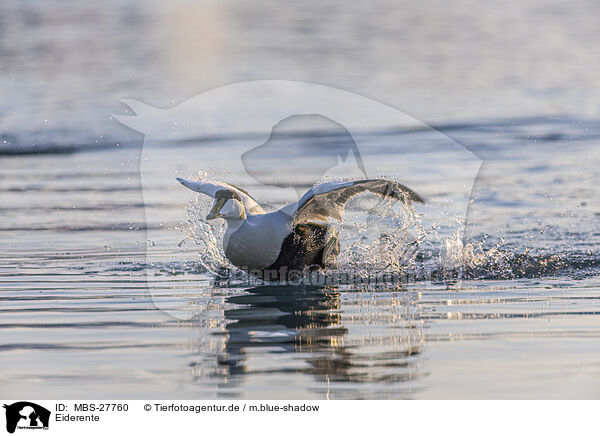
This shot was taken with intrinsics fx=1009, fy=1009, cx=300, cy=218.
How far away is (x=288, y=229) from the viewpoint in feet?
28.6

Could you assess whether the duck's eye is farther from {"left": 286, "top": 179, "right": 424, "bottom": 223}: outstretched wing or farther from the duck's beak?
{"left": 286, "top": 179, "right": 424, "bottom": 223}: outstretched wing

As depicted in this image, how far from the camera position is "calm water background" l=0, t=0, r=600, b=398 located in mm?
5984

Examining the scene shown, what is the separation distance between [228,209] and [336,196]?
0.98 metres

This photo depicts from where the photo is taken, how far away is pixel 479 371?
5.93 metres

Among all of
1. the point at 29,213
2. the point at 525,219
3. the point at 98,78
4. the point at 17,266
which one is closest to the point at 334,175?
the point at 525,219

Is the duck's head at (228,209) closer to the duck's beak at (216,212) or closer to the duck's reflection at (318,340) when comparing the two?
the duck's beak at (216,212)

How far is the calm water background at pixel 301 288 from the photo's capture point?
19.6 ft

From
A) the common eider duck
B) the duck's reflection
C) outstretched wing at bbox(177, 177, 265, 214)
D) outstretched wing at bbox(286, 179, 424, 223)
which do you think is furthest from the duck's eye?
the duck's reflection

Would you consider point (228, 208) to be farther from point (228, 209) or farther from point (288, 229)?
point (288, 229)

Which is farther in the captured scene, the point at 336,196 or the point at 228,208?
the point at 336,196

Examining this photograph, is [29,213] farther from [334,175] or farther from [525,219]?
[525,219]

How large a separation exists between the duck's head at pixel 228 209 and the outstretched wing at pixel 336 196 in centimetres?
43
